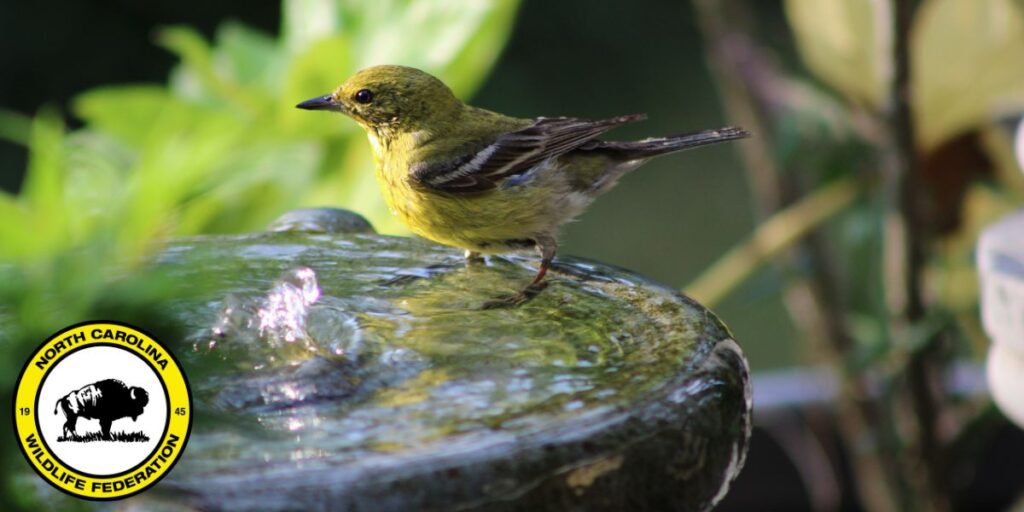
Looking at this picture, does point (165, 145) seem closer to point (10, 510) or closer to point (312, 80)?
point (312, 80)

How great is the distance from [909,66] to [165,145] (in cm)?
99

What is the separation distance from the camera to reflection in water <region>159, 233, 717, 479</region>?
2.79ft

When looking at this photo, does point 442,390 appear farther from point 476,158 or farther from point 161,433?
point 476,158

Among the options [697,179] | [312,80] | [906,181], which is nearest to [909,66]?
[906,181]

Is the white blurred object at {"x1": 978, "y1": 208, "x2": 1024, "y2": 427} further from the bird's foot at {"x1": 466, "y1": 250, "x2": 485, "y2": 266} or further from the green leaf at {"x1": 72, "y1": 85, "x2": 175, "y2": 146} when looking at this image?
the green leaf at {"x1": 72, "y1": 85, "x2": 175, "y2": 146}

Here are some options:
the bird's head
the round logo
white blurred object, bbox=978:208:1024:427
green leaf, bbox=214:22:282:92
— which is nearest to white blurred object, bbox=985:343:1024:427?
white blurred object, bbox=978:208:1024:427

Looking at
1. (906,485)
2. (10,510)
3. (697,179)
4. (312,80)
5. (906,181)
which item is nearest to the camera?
(10,510)

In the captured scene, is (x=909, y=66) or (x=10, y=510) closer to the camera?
(x=10, y=510)

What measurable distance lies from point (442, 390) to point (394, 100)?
764 mm

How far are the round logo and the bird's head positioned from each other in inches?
27.8

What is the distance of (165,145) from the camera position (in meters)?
1.67

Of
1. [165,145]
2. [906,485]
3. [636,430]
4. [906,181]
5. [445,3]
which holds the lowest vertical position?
[906,485]

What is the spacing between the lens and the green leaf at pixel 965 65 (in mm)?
1891

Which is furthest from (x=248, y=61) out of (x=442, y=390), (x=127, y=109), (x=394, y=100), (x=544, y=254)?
(x=442, y=390)
